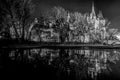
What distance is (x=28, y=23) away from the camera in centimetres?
2044

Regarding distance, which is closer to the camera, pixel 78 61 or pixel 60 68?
pixel 60 68

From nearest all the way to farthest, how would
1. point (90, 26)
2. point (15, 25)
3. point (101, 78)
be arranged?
point (101, 78)
point (15, 25)
point (90, 26)

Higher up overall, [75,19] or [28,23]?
[75,19]

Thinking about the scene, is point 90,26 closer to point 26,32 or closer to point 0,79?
point 26,32

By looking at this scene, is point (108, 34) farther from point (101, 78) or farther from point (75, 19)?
point (101, 78)

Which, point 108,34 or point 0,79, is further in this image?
point 108,34

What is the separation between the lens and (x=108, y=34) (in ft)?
146

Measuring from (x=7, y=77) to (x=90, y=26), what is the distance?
43.0 metres

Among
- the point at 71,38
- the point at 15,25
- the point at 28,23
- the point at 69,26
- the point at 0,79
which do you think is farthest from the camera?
the point at 69,26

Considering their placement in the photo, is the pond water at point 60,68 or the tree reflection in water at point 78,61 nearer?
the pond water at point 60,68

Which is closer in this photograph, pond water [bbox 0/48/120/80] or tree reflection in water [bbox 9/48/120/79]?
pond water [bbox 0/48/120/80]

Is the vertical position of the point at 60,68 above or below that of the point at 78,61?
below

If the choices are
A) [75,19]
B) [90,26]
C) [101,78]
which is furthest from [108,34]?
[101,78]

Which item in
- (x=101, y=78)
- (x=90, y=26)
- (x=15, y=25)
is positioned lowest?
(x=101, y=78)
